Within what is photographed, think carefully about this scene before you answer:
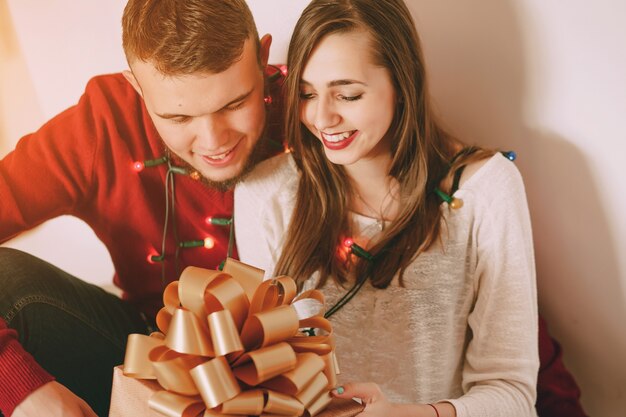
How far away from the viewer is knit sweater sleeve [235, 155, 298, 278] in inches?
49.4

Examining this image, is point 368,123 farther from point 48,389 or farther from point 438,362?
point 48,389

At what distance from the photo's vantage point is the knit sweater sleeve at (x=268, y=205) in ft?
4.12

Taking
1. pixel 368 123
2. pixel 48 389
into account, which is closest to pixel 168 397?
pixel 48 389

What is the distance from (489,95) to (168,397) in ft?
3.04

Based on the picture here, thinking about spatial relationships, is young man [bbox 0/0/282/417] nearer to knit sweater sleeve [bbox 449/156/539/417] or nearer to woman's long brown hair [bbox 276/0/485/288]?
woman's long brown hair [bbox 276/0/485/288]

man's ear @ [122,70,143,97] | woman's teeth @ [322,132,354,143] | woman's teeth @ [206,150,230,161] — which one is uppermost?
man's ear @ [122,70,143,97]

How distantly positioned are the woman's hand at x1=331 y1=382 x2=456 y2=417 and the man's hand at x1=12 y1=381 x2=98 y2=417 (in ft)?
1.65

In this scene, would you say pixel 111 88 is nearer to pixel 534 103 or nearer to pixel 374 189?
pixel 374 189

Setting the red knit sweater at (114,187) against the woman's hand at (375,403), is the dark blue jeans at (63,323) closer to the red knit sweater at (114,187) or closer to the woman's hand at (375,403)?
the red knit sweater at (114,187)

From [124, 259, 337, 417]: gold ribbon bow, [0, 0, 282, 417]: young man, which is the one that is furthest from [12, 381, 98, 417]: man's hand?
[124, 259, 337, 417]: gold ribbon bow

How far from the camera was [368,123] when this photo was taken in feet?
3.46

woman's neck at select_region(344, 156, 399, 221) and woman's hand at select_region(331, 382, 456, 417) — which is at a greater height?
woman's neck at select_region(344, 156, 399, 221)

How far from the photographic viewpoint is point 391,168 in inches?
46.6

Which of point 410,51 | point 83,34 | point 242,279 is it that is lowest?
point 242,279
